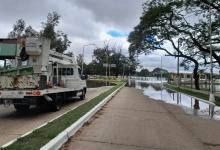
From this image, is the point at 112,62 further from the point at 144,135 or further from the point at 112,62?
the point at 144,135

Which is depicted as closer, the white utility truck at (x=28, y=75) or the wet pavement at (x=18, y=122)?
the wet pavement at (x=18, y=122)

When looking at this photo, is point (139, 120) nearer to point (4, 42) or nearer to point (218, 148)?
point (218, 148)

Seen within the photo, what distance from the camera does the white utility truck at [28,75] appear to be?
15.7 metres

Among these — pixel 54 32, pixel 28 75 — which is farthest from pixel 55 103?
pixel 54 32

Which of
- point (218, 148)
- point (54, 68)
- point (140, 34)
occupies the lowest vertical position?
point (218, 148)

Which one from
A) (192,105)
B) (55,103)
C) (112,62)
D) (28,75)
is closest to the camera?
(28,75)

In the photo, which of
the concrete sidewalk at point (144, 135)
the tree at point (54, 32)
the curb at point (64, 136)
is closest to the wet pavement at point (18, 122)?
the curb at point (64, 136)

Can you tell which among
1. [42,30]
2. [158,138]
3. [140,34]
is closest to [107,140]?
[158,138]

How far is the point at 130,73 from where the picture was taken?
476ft

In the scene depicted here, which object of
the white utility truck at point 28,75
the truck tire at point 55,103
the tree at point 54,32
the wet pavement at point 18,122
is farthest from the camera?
the tree at point 54,32

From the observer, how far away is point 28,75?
15.9 meters

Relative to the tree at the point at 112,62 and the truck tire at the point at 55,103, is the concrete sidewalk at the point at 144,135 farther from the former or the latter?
the tree at the point at 112,62

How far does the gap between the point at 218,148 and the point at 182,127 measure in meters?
3.66

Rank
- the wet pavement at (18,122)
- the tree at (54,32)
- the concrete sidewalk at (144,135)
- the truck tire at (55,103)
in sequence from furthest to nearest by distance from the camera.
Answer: the tree at (54,32), the truck tire at (55,103), the wet pavement at (18,122), the concrete sidewalk at (144,135)
